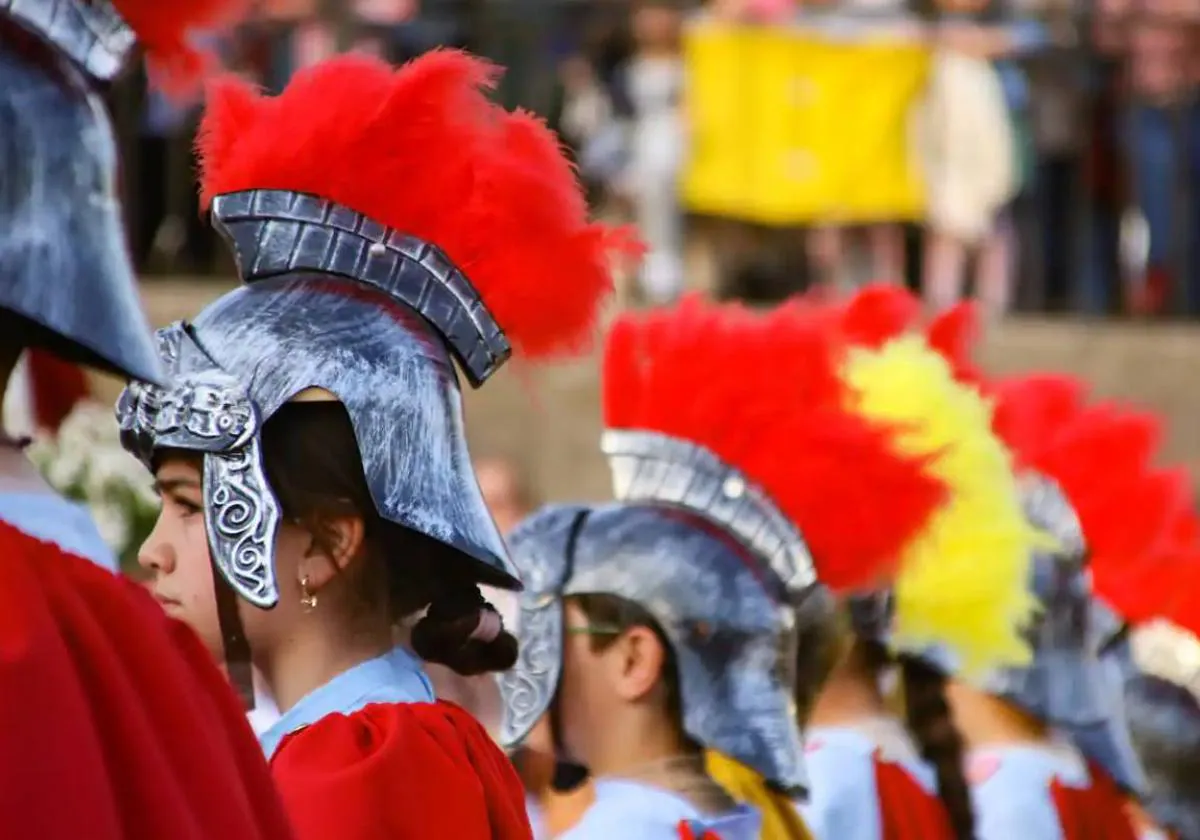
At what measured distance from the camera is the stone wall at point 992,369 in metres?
9.10

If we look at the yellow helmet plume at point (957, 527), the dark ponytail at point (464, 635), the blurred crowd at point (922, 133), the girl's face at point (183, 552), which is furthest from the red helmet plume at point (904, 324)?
the blurred crowd at point (922, 133)

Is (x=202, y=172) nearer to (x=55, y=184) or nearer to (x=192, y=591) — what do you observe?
(x=192, y=591)

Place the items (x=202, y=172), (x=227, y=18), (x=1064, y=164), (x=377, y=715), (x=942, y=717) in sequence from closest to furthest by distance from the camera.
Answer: (x=227, y=18)
(x=377, y=715)
(x=202, y=172)
(x=942, y=717)
(x=1064, y=164)

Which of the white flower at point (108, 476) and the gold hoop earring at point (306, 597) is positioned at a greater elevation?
the gold hoop earring at point (306, 597)

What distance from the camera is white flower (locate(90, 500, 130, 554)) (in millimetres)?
4996

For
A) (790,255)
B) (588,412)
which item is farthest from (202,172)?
(790,255)

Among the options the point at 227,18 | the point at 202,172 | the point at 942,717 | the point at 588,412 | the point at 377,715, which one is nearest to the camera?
the point at 227,18

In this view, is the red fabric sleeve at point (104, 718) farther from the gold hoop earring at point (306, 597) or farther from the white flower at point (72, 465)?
the white flower at point (72, 465)

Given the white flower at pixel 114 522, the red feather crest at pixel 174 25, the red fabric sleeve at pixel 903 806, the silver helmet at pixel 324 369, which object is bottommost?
the red fabric sleeve at pixel 903 806

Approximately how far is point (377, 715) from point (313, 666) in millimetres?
136

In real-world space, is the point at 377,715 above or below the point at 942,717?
above

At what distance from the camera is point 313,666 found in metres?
3.05

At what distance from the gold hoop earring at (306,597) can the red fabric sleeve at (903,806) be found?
6.01 feet

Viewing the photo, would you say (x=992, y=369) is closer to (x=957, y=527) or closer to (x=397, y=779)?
(x=957, y=527)
